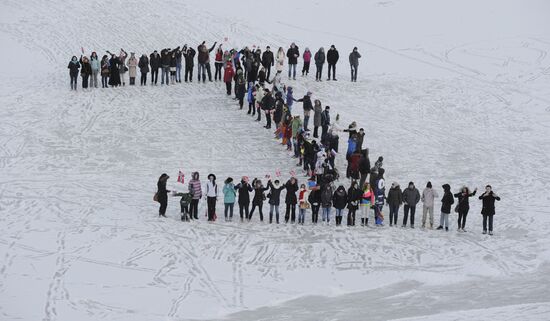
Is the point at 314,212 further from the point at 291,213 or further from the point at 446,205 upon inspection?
the point at 446,205

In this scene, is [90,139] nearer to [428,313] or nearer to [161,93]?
[161,93]

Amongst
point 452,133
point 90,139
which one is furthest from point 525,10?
point 90,139

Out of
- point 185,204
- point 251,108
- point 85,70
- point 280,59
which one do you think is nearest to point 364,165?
point 185,204

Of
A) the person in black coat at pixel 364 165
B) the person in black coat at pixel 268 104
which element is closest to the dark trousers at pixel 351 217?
the person in black coat at pixel 364 165

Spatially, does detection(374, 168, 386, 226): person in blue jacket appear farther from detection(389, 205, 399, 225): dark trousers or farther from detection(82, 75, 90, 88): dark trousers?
detection(82, 75, 90, 88): dark trousers

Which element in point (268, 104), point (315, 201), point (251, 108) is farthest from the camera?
point (251, 108)

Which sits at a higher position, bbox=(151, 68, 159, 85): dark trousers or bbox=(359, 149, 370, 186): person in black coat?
bbox=(151, 68, 159, 85): dark trousers

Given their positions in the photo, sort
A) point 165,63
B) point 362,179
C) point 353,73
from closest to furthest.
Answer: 1. point 362,179
2. point 165,63
3. point 353,73

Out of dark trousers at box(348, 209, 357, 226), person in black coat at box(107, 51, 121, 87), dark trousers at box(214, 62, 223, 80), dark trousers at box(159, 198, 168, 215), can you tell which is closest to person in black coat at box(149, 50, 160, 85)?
person in black coat at box(107, 51, 121, 87)
